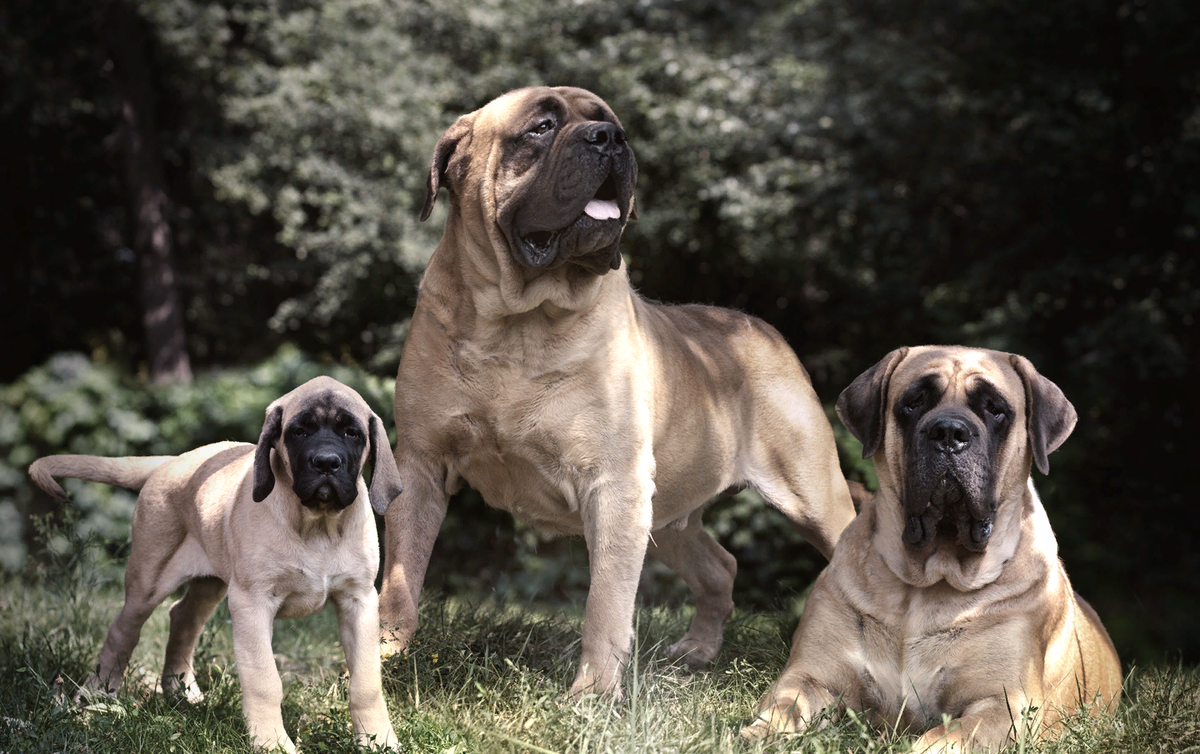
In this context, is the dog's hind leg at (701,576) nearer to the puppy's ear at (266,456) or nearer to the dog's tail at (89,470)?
the puppy's ear at (266,456)

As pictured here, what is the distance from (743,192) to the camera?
11578mm

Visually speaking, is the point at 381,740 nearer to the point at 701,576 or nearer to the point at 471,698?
the point at 471,698

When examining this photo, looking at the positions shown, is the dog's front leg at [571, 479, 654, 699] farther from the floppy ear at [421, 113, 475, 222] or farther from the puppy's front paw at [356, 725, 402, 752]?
the floppy ear at [421, 113, 475, 222]

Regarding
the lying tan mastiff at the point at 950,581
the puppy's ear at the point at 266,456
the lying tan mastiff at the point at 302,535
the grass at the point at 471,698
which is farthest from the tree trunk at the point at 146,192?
the lying tan mastiff at the point at 950,581

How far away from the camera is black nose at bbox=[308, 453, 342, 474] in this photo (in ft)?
11.1

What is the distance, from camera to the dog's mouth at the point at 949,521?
3.80 meters

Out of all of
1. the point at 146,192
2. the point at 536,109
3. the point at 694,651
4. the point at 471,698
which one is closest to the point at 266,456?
the point at 471,698

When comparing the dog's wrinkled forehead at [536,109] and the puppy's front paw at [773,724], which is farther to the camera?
the dog's wrinkled forehead at [536,109]

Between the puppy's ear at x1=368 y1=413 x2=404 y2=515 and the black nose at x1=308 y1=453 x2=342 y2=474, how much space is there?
0.27 meters

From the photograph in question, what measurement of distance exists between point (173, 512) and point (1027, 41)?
27.0 ft

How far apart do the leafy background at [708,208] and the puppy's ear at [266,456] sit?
12.0ft

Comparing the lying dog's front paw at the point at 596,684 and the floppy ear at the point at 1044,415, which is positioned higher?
the floppy ear at the point at 1044,415

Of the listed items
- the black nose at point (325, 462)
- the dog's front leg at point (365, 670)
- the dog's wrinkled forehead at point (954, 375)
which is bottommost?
the dog's front leg at point (365, 670)

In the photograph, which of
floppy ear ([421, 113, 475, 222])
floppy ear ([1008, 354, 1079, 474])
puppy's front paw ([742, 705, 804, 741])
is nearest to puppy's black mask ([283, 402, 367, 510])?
floppy ear ([421, 113, 475, 222])
